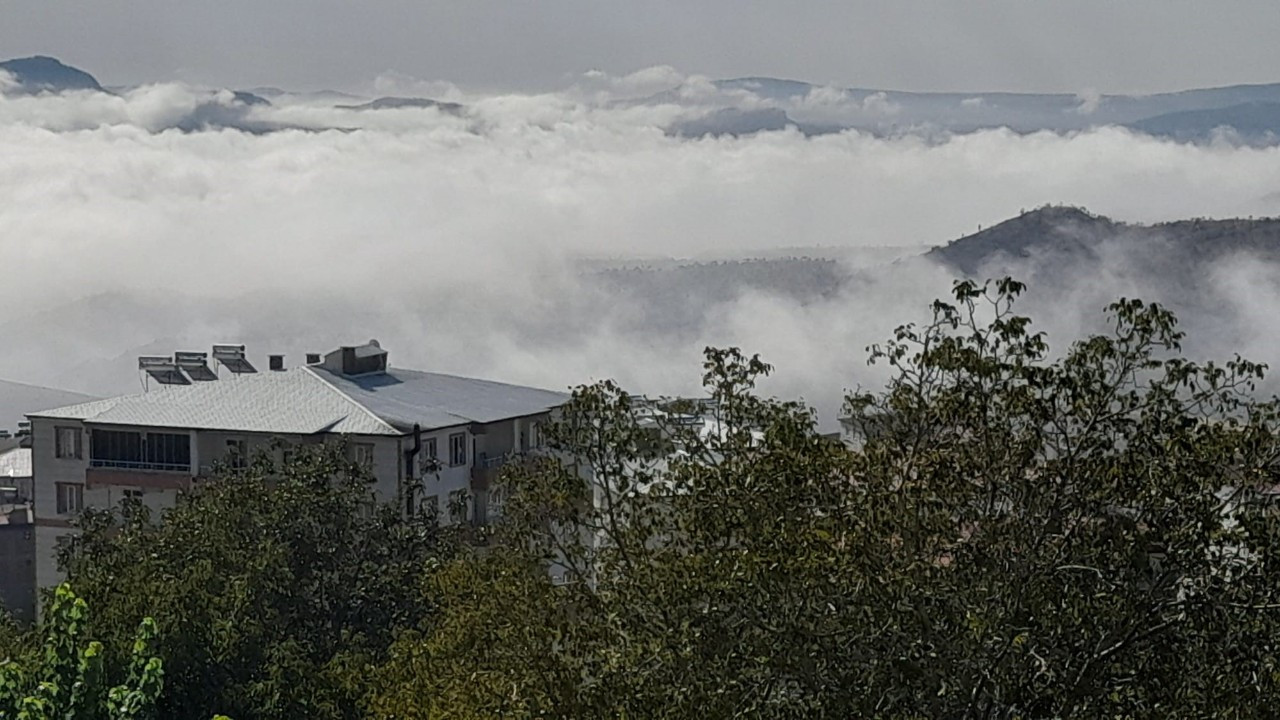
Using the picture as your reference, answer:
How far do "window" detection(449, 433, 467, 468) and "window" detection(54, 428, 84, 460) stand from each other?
15093 millimetres

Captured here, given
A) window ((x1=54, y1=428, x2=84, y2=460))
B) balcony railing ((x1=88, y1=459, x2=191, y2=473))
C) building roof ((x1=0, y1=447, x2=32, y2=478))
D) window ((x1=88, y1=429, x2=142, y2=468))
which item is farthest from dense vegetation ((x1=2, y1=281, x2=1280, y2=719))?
building roof ((x1=0, y1=447, x2=32, y2=478))

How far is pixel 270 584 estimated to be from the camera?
3728 centimetres

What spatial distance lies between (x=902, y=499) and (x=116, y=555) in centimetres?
2446

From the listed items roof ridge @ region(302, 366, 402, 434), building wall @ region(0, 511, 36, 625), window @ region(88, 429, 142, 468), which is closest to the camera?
roof ridge @ region(302, 366, 402, 434)

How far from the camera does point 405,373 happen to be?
74312 mm

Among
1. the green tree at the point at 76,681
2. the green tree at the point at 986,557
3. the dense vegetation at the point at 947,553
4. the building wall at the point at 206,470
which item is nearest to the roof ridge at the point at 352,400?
the building wall at the point at 206,470

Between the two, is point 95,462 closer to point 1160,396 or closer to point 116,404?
point 116,404

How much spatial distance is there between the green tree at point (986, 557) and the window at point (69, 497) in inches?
2068

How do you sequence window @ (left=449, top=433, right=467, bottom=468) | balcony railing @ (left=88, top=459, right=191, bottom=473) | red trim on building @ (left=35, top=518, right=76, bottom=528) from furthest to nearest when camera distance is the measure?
red trim on building @ (left=35, top=518, right=76, bottom=528) → balcony railing @ (left=88, top=459, right=191, bottom=473) → window @ (left=449, top=433, right=467, bottom=468)

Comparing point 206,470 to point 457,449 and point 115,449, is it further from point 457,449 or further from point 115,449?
point 457,449

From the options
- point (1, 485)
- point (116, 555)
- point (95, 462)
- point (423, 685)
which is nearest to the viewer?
point (423, 685)

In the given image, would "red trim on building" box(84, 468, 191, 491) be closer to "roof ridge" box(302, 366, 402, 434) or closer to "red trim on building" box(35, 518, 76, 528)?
"red trim on building" box(35, 518, 76, 528)

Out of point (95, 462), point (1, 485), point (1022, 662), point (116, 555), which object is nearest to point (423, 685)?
point (1022, 662)

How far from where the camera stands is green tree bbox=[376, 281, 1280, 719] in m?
18.2
